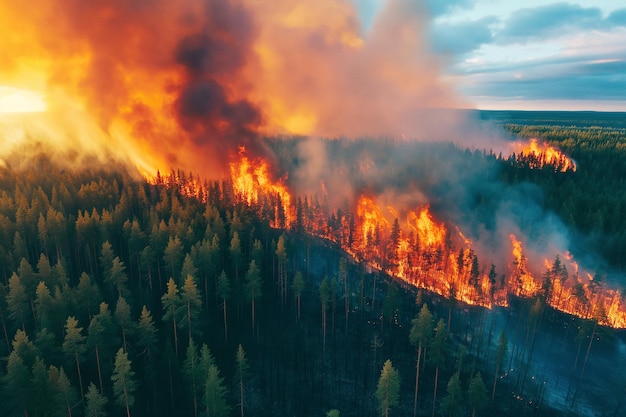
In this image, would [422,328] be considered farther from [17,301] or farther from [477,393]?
[17,301]

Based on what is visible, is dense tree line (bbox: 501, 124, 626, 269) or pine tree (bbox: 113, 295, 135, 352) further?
dense tree line (bbox: 501, 124, 626, 269)

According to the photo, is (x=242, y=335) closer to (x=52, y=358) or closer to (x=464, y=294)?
(x=52, y=358)

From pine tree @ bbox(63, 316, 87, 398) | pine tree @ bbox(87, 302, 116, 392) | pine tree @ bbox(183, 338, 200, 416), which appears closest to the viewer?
pine tree @ bbox(63, 316, 87, 398)

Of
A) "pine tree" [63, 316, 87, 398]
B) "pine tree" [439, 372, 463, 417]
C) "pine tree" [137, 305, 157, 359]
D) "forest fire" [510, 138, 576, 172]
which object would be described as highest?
"forest fire" [510, 138, 576, 172]

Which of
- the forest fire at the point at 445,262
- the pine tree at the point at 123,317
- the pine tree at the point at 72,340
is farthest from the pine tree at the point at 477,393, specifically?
the pine tree at the point at 72,340

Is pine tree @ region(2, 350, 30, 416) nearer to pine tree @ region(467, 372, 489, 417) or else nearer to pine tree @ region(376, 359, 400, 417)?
pine tree @ region(376, 359, 400, 417)

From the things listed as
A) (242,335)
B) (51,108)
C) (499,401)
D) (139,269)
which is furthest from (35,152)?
(499,401)

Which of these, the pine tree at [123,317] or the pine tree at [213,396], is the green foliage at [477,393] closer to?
the pine tree at [213,396]

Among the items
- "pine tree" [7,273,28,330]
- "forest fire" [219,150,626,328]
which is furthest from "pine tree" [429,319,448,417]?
"pine tree" [7,273,28,330]
